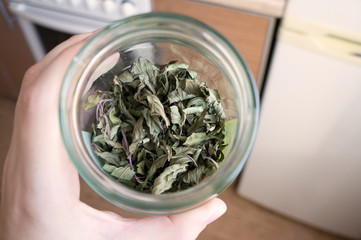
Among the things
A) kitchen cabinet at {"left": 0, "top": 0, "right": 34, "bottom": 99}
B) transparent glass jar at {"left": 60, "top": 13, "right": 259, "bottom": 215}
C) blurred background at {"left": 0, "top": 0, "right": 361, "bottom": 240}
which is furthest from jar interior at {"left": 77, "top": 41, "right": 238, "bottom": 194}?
kitchen cabinet at {"left": 0, "top": 0, "right": 34, "bottom": 99}

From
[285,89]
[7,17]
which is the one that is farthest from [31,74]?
[7,17]

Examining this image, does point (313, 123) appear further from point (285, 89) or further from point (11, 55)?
point (11, 55)

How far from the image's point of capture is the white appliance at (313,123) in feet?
2.05

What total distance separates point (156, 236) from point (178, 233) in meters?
0.03

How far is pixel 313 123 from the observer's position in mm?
795

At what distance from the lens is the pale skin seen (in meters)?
0.40

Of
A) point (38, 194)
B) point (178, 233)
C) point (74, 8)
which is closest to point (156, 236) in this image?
point (178, 233)

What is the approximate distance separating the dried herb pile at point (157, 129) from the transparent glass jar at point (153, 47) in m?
0.02

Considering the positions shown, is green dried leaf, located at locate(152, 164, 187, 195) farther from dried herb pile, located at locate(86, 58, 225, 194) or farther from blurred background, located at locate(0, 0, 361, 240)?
blurred background, located at locate(0, 0, 361, 240)

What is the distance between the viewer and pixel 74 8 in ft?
2.84

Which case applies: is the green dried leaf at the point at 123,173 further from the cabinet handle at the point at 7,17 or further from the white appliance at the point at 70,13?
the cabinet handle at the point at 7,17

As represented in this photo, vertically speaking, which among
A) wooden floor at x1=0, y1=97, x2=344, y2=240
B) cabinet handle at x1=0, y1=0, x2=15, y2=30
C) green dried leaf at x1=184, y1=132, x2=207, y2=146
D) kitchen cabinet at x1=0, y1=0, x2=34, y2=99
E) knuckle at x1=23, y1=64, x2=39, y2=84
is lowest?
wooden floor at x1=0, y1=97, x2=344, y2=240

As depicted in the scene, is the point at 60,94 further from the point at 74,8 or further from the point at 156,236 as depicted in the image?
the point at 74,8

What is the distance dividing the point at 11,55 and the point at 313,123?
1.03 m
